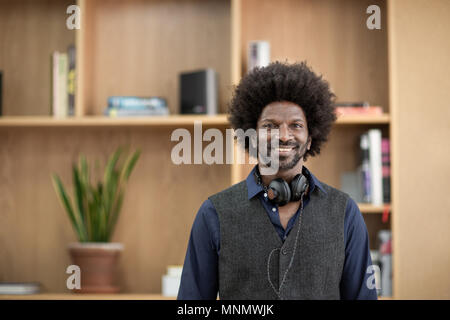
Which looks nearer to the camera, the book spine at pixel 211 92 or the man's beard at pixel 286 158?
the man's beard at pixel 286 158

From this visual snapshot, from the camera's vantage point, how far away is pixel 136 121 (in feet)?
9.70

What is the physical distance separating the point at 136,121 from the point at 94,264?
685 mm

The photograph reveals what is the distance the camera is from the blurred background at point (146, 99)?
3.02 m

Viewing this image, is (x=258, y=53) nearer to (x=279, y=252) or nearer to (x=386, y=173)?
(x=386, y=173)

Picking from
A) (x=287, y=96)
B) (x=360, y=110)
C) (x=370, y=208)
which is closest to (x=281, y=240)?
(x=287, y=96)

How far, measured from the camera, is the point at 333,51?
10.5 feet

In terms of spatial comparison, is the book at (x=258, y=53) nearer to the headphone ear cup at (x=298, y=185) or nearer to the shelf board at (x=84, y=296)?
the shelf board at (x=84, y=296)

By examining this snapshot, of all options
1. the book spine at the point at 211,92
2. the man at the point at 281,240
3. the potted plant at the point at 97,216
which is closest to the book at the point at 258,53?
the book spine at the point at 211,92

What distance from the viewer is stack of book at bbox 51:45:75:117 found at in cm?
303

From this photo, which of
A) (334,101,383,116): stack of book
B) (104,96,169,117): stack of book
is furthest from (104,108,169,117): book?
(334,101,383,116): stack of book

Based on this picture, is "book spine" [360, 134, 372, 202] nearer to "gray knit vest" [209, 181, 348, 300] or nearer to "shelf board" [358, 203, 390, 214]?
"shelf board" [358, 203, 390, 214]

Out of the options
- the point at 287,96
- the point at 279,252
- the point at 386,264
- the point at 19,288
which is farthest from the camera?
the point at 19,288

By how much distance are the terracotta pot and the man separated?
4.49 feet

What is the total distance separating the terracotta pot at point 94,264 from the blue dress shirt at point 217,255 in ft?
4.50
